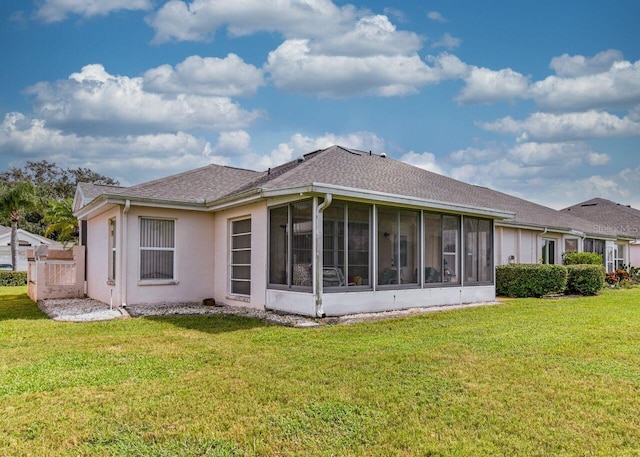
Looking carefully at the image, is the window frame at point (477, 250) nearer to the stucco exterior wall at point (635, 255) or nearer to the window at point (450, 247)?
the window at point (450, 247)

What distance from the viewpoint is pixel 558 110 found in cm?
1647

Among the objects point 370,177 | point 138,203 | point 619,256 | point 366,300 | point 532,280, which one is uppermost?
point 370,177

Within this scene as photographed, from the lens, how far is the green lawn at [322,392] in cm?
364

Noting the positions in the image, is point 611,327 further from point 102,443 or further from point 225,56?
point 225,56

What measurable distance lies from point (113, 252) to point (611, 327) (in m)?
11.4

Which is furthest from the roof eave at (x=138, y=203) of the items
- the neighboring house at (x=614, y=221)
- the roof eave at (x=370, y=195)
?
the neighboring house at (x=614, y=221)

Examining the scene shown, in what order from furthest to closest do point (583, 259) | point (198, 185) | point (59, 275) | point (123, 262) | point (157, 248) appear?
1. point (583, 259)
2. point (59, 275)
3. point (198, 185)
4. point (157, 248)
5. point (123, 262)

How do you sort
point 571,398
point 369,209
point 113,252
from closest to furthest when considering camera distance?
point 571,398 → point 369,209 → point 113,252

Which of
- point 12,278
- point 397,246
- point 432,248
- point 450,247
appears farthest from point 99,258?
point 12,278

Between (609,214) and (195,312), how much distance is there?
27.5 meters

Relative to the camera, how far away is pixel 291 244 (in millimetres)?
10336

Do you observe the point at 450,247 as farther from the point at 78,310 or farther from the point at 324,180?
the point at 78,310

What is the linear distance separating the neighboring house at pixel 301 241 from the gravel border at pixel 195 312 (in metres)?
0.22

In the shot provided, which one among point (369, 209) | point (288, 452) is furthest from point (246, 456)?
point (369, 209)
